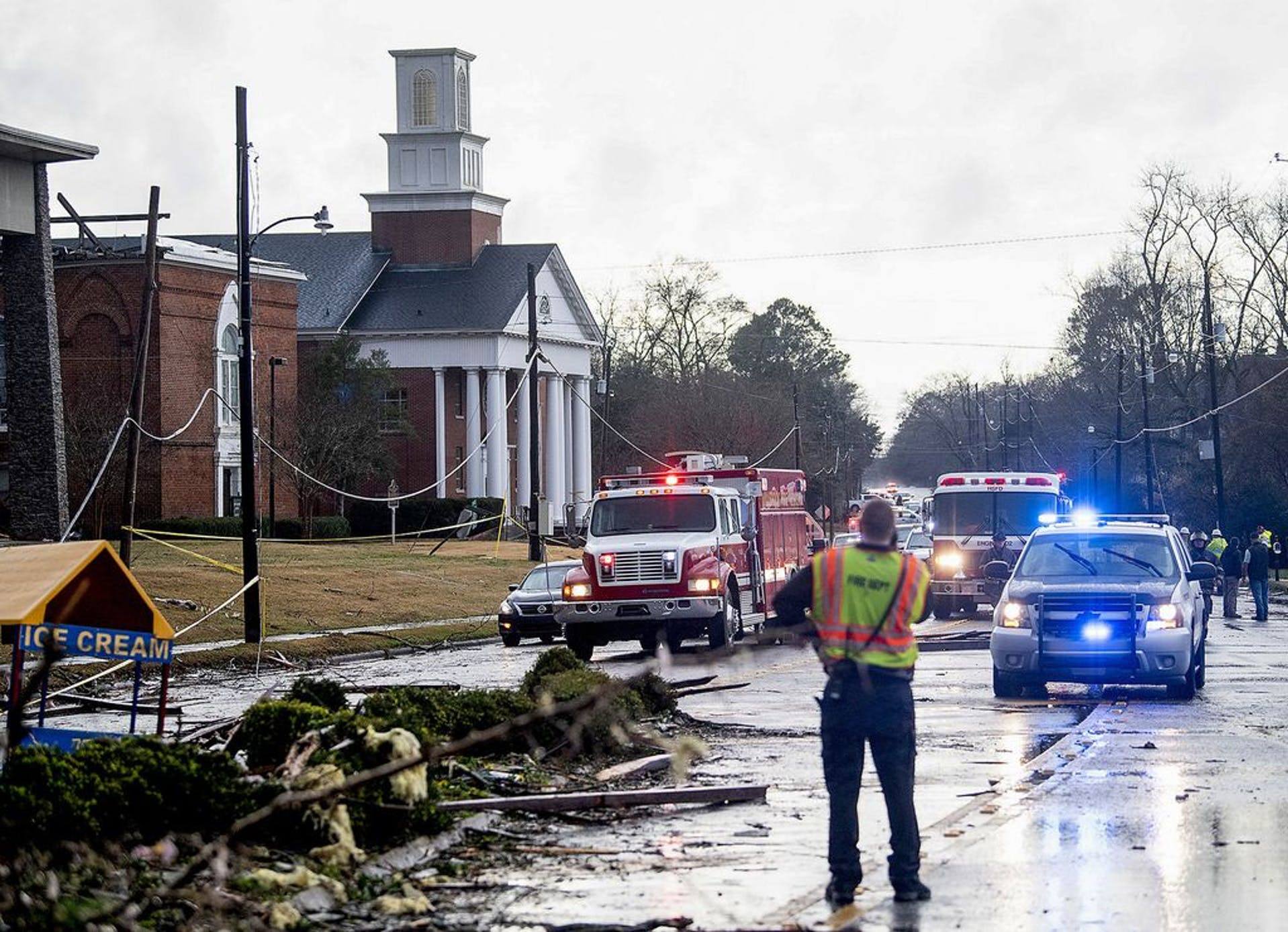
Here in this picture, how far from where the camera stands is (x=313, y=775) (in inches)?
408

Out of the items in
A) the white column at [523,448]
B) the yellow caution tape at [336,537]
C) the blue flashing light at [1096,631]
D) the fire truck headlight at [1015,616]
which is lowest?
the blue flashing light at [1096,631]

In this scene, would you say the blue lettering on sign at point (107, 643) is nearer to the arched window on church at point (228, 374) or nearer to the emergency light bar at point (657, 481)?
the emergency light bar at point (657, 481)

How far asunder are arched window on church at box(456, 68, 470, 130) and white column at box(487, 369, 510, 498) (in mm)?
11968

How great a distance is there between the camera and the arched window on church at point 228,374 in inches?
2591

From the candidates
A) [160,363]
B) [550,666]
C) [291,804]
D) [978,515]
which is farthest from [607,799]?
[160,363]

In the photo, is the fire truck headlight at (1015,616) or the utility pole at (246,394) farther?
the utility pole at (246,394)

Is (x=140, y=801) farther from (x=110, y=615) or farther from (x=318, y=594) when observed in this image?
(x=318, y=594)

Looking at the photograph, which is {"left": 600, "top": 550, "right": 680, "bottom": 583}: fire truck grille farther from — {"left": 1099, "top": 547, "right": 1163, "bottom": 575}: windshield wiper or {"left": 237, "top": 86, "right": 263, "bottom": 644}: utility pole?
{"left": 1099, "top": 547, "right": 1163, "bottom": 575}: windshield wiper

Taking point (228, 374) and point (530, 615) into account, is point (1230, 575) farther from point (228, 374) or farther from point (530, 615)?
point (228, 374)

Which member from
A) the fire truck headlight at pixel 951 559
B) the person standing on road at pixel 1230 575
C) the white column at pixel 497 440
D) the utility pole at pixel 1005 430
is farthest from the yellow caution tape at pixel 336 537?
the utility pole at pixel 1005 430

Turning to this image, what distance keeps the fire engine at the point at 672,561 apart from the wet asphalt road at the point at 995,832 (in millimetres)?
7753

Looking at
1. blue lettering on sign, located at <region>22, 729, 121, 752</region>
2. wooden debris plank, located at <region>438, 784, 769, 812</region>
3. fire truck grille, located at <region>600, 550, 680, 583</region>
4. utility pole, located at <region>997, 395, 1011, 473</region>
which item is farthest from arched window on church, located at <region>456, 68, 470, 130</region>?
wooden debris plank, located at <region>438, 784, 769, 812</region>

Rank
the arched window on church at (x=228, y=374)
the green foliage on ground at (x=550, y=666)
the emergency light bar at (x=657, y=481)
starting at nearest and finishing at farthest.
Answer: the green foliage on ground at (x=550, y=666) < the emergency light bar at (x=657, y=481) < the arched window on church at (x=228, y=374)

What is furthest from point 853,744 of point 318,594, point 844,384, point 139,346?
point 844,384
